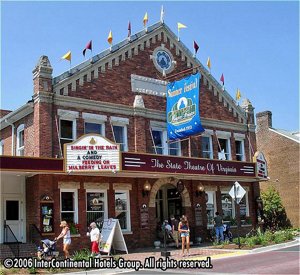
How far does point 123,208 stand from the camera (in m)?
23.6

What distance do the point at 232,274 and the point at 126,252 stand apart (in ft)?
25.9

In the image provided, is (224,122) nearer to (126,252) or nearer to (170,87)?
(170,87)

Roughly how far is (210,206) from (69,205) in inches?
380

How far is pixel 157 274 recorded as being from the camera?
48.2ft

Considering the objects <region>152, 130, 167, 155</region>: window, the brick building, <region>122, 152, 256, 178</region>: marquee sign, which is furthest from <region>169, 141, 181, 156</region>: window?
<region>122, 152, 256, 178</region>: marquee sign

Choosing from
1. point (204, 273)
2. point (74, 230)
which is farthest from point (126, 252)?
point (204, 273)

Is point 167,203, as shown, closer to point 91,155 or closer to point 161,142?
point 161,142

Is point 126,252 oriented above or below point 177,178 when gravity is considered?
below

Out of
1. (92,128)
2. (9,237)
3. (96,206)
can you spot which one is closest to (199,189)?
(96,206)

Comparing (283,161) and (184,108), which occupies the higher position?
(184,108)

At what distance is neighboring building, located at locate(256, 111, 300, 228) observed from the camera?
37.8 meters

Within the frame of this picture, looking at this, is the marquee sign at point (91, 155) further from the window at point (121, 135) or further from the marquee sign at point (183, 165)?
the window at point (121, 135)

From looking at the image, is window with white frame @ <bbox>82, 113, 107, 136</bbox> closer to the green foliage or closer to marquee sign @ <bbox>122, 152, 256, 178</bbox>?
marquee sign @ <bbox>122, 152, 256, 178</bbox>

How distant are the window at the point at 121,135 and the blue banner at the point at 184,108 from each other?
8.38ft
